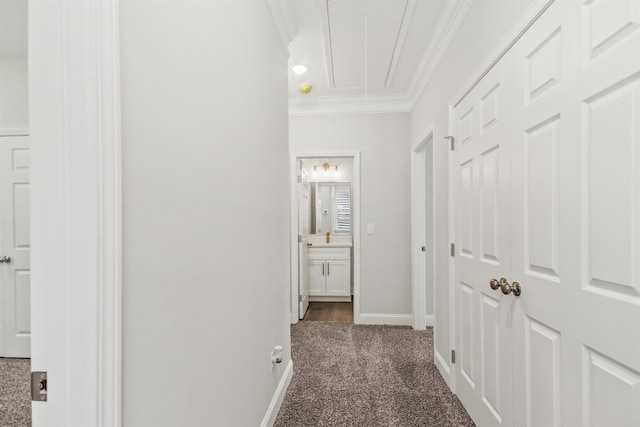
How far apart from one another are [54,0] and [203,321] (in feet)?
2.87

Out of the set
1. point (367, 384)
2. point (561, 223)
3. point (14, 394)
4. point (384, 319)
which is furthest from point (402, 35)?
point (14, 394)

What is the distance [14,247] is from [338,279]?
11.7 feet

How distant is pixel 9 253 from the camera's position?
2559 mm

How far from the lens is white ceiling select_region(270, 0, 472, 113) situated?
2.15m

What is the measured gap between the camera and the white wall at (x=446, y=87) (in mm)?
1569

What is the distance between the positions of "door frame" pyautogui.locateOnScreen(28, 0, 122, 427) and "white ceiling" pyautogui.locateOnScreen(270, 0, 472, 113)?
5.60 feet

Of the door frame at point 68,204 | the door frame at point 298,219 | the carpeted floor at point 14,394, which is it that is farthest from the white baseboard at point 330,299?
the door frame at point 68,204

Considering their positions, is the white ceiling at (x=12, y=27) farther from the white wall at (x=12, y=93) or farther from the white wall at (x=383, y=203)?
the white wall at (x=383, y=203)

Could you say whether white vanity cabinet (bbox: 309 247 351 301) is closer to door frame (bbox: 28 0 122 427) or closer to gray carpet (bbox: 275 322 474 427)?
gray carpet (bbox: 275 322 474 427)

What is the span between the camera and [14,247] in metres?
2.56

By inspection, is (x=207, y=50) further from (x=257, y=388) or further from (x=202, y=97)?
(x=257, y=388)

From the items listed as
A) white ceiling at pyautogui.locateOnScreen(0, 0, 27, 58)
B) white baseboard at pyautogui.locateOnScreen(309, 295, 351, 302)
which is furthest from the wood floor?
white ceiling at pyautogui.locateOnScreen(0, 0, 27, 58)

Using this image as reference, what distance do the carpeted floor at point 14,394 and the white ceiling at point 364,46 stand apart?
2601 mm

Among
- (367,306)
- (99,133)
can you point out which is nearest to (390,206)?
(367,306)
